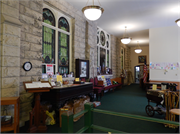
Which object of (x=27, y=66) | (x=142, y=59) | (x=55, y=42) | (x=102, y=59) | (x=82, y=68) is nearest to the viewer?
(x=27, y=66)

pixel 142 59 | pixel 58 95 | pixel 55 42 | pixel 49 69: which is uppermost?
pixel 142 59

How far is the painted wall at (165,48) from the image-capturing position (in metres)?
7.27

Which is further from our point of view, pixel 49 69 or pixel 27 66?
pixel 49 69

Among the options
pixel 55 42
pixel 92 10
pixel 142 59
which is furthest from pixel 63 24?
pixel 142 59

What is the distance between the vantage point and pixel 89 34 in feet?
20.6

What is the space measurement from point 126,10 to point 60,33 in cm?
296

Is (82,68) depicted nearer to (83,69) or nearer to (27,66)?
(83,69)

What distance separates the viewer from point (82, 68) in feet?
18.5

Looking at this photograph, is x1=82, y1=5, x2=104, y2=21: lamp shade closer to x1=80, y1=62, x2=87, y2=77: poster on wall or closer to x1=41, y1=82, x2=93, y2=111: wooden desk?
x1=41, y1=82, x2=93, y2=111: wooden desk

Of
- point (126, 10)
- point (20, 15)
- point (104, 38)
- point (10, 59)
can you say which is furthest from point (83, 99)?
point (104, 38)

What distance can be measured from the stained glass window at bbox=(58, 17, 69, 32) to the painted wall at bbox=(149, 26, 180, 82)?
516 centimetres

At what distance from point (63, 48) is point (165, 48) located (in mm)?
5724

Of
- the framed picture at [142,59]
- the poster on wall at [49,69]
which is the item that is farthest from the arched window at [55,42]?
the framed picture at [142,59]

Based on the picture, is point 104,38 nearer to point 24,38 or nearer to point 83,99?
point 83,99
